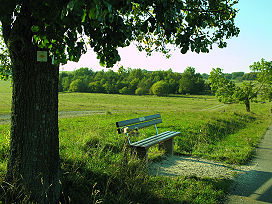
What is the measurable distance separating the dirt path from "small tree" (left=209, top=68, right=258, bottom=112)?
58.6 feet

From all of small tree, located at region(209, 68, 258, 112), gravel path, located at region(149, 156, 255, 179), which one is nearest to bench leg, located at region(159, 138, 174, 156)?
gravel path, located at region(149, 156, 255, 179)

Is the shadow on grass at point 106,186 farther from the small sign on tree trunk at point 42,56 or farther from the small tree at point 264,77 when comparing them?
the small tree at point 264,77

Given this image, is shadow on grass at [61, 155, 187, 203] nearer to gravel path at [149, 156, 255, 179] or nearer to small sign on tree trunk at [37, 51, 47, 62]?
gravel path at [149, 156, 255, 179]

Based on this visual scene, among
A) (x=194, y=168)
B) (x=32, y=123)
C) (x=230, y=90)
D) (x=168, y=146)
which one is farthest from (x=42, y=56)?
(x=230, y=90)

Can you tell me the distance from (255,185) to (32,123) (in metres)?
4.42

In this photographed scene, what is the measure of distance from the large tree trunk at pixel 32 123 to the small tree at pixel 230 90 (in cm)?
2278

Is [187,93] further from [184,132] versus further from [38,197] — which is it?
[38,197]

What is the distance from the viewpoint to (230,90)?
2416 cm

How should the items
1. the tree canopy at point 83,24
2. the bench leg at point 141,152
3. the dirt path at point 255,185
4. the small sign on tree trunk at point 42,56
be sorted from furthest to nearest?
the bench leg at point 141,152, the dirt path at point 255,185, the small sign on tree trunk at point 42,56, the tree canopy at point 83,24

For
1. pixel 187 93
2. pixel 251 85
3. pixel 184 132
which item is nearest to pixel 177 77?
pixel 187 93

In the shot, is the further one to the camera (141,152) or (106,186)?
(141,152)

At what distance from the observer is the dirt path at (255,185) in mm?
4359

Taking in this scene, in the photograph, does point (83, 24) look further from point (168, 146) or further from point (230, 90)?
point (230, 90)

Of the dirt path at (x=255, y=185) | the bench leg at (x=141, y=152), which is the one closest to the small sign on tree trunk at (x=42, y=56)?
the bench leg at (x=141, y=152)
